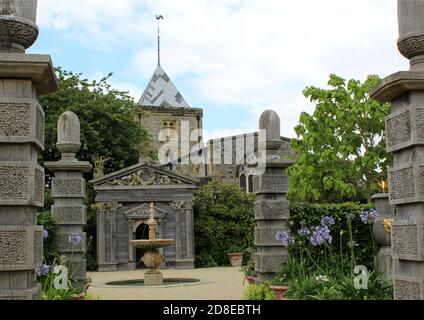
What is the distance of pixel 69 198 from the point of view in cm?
1112

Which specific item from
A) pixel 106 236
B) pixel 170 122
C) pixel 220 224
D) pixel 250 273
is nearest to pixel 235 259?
pixel 220 224

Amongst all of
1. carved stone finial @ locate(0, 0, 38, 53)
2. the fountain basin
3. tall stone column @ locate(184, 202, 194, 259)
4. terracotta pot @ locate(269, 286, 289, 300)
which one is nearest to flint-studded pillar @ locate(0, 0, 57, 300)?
carved stone finial @ locate(0, 0, 38, 53)

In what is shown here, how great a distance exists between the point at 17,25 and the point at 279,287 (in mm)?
6159

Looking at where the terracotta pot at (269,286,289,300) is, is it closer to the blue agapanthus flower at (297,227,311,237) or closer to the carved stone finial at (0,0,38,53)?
the blue agapanthus flower at (297,227,311,237)

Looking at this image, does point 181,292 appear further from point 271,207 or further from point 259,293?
point 271,207

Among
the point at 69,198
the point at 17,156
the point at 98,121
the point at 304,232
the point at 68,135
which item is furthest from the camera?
the point at 98,121

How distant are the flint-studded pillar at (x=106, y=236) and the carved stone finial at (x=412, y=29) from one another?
1898 cm

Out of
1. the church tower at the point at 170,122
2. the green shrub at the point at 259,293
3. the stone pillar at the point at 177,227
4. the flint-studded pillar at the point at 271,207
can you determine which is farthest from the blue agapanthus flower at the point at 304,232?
the church tower at the point at 170,122

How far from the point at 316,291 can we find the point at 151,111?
3445cm

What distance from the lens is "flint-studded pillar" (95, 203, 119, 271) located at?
74.9 ft

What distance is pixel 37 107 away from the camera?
536cm

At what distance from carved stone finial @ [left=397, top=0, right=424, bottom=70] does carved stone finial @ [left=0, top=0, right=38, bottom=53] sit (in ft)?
11.8

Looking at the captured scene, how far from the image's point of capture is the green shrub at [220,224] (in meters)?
24.2
